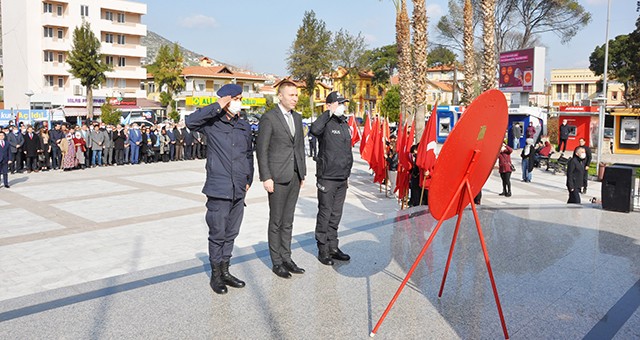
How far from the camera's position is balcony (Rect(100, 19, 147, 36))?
60.5m

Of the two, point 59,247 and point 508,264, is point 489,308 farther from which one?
point 59,247

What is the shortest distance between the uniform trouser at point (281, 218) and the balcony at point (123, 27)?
202ft

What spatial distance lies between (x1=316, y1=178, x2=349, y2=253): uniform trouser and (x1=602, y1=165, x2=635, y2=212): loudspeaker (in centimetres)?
551

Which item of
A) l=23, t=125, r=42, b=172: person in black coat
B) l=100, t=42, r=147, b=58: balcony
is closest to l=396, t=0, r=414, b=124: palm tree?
l=23, t=125, r=42, b=172: person in black coat

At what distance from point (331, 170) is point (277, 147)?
76 centimetres

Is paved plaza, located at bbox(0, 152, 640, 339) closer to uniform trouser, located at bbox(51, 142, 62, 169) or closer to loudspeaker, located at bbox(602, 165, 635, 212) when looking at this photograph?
loudspeaker, located at bbox(602, 165, 635, 212)

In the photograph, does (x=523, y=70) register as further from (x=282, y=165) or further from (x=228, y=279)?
(x=228, y=279)

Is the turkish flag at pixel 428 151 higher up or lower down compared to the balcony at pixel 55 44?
lower down

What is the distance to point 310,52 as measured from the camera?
62.5 m

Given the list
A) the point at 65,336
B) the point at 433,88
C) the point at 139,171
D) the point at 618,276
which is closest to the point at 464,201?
the point at 618,276

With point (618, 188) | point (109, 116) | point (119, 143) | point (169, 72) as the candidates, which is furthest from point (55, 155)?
point (169, 72)

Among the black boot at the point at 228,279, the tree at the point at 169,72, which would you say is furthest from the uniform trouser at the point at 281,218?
the tree at the point at 169,72

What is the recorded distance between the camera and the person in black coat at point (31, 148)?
60.8 ft

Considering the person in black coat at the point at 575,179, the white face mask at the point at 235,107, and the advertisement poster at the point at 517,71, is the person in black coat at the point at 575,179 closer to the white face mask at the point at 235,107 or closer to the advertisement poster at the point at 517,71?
the white face mask at the point at 235,107
